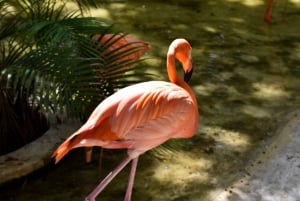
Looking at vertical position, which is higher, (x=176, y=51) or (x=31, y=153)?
(x=176, y=51)

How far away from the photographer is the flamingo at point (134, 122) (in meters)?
2.44

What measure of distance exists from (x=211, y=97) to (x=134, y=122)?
54.2 inches

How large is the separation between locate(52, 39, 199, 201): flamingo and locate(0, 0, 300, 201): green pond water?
44 cm

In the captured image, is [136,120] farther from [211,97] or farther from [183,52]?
[211,97]

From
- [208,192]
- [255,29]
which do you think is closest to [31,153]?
[208,192]

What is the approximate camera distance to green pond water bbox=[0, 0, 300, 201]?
294 cm

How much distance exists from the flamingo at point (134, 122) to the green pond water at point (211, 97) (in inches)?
17.2

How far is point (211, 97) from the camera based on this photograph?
3.76 m

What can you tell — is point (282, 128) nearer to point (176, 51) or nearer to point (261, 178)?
point (261, 178)

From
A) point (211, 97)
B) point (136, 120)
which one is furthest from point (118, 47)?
point (211, 97)

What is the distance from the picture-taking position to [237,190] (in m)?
2.85

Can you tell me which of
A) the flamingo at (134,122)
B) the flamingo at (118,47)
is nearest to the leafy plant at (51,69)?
the flamingo at (118,47)

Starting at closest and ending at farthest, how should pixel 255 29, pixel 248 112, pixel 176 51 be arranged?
pixel 176 51 < pixel 248 112 < pixel 255 29

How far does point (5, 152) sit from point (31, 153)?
15 centimetres
